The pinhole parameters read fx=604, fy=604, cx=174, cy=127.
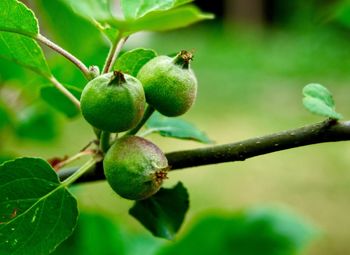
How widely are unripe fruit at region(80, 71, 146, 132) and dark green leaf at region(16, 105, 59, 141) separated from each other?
0.79 metres

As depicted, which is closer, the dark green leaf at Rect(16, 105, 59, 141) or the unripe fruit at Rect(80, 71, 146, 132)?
the unripe fruit at Rect(80, 71, 146, 132)

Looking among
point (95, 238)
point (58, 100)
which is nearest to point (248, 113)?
point (95, 238)

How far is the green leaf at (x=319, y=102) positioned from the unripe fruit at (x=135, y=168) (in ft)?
0.55

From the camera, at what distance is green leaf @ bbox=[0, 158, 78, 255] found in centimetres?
64

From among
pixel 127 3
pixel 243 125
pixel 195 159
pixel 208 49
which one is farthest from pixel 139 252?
pixel 208 49

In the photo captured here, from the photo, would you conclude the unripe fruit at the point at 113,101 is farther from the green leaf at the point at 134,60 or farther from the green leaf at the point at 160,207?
the green leaf at the point at 160,207

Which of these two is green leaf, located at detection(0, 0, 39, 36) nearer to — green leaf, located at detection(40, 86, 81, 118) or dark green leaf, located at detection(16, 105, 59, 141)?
green leaf, located at detection(40, 86, 81, 118)

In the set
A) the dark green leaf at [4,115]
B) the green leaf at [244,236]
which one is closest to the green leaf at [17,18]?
the dark green leaf at [4,115]

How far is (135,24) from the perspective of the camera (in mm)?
582

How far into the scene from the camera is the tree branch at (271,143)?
0.64 meters

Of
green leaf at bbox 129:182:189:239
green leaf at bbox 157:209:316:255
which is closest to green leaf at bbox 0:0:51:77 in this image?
green leaf at bbox 129:182:189:239

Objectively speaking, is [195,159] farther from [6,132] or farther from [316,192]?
[316,192]

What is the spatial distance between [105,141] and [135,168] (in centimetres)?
9

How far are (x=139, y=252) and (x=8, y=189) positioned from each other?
28.5 inches
